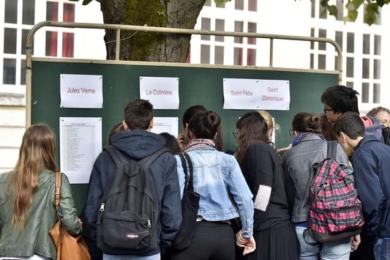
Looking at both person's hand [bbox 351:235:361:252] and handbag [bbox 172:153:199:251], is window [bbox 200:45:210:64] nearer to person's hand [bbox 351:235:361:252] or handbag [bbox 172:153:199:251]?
person's hand [bbox 351:235:361:252]

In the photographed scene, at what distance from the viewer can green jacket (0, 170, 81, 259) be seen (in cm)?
544

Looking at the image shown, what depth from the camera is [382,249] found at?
6.07 metres

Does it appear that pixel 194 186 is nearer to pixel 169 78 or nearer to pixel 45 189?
pixel 45 189

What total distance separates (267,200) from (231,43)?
9.27m

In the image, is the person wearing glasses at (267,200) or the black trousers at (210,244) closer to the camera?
the black trousers at (210,244)

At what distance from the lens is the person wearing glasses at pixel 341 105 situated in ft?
21.4

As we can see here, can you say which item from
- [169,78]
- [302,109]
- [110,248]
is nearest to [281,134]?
[302,109]

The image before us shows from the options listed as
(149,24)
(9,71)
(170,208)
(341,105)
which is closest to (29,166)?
(170,208)

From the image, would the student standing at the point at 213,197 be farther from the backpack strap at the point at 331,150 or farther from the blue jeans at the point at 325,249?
the backpack strap at the point at 331,150

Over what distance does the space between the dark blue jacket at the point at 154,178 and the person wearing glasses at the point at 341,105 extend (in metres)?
1.61

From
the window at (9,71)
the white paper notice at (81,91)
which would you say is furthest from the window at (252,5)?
the white paper notice at (81,91)

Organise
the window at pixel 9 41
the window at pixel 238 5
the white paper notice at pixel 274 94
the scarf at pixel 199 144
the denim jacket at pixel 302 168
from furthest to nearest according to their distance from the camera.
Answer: the window at pixel 238 5
the window at pixel 9 41
the white paper notice at pixel 274 94
the denim jacket at pixel 302 168
the scarf at pixel 199 144

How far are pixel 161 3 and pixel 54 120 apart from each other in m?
1.45

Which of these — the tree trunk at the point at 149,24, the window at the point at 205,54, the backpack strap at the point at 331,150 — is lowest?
the backpack strap at the point at 331,150
